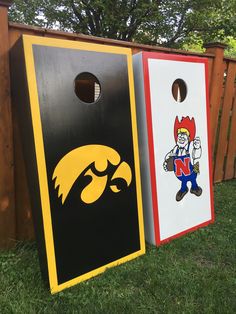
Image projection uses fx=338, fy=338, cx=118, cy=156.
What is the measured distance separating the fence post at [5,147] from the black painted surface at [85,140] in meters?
0.45

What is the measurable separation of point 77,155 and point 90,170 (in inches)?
6.0

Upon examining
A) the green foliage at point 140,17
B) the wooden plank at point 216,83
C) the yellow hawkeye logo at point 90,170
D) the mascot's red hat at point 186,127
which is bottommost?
the yellow hawkeye logo at point 90,170

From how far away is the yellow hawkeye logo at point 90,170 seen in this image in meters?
2.25

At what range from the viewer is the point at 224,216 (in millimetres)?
3588

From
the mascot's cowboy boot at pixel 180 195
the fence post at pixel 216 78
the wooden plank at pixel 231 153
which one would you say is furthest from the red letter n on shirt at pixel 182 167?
the wooden plank at pixel 231 153

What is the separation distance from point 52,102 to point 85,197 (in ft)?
2.26

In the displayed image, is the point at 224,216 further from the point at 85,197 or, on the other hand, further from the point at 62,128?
the point at 62,128

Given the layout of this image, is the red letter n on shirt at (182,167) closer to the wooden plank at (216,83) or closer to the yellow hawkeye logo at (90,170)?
the yellow hawkeye logo at (90,170)

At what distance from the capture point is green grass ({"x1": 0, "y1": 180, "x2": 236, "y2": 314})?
6.82 feet

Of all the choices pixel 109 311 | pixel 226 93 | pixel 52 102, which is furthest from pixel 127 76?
pixel 226 93

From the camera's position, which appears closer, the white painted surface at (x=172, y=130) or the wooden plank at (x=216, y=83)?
the white painted surface at (x=172, y=130)

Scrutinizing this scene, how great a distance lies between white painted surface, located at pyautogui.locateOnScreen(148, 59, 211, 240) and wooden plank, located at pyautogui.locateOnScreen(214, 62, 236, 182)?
146 cm

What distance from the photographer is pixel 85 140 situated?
2354mm

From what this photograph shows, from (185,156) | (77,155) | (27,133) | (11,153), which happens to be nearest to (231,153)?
(185,156)
